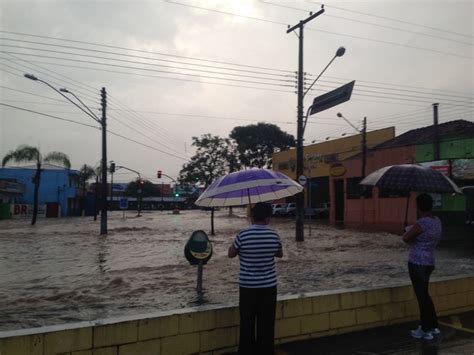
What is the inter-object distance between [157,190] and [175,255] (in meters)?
113

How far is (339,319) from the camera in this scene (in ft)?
18.7

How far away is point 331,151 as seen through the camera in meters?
48.5

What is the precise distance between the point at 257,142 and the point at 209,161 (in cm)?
742

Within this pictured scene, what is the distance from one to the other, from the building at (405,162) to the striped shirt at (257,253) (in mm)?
25018

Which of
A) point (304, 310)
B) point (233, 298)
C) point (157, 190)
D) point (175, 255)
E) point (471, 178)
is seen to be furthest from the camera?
point (157, 190)

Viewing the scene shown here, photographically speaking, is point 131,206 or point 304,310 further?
point 131,206

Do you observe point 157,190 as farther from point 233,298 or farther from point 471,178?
point 233,298

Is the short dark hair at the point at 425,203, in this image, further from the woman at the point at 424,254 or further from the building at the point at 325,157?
the building at the point at 325,157

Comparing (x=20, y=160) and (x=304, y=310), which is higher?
(x=20, y=160)

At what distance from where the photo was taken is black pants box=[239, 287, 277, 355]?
4.45 metres

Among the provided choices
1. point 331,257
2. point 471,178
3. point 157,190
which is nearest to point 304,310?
point 331,257

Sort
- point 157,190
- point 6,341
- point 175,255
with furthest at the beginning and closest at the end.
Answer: point 157,190 < point 175,255 < point 6,341

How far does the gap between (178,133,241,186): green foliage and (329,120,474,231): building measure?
23616mm

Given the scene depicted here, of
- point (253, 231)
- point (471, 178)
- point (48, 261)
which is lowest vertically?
point (48, 261)
